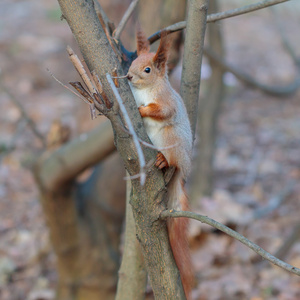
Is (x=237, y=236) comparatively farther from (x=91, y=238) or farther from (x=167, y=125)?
(x=91, y=238)

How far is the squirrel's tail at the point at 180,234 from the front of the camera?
157 cm

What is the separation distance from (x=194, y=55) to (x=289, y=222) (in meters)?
2.79

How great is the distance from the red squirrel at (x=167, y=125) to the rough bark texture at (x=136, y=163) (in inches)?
2.9

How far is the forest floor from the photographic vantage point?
338 cm

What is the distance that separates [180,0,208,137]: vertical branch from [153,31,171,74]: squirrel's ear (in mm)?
87

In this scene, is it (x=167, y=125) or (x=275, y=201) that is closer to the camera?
(x=167, y=125)

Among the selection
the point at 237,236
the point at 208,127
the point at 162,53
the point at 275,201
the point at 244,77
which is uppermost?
the point at 162,53

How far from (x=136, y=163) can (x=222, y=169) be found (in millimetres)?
3938

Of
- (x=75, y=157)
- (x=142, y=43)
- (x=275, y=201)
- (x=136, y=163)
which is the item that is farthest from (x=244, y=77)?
(x=136, y=163)

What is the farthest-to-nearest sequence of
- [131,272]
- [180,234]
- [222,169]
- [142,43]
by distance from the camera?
[222,169]
[131,272]
[142,43]
[180,234]

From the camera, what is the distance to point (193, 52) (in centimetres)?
163

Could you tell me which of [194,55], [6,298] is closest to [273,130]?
[6,298]

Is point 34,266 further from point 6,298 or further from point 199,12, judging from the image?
point 199,12

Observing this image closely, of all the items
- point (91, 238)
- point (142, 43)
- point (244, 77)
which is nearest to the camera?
point (142, 43)
